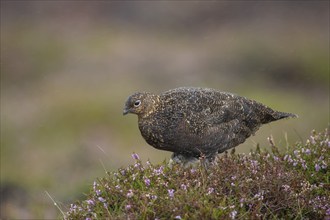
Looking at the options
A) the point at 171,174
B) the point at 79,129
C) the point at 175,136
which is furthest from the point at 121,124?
the point at 171,174

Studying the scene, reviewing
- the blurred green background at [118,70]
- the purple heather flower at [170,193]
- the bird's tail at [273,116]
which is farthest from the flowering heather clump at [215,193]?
the blurred green background at [118,70]

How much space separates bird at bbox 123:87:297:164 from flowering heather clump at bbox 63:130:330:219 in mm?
1056

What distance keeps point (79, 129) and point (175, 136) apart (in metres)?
12.6

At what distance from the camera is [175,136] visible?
9.73 meters

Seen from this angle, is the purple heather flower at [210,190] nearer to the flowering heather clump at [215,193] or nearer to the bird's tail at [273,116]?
the flowering heather clump at [215,193]

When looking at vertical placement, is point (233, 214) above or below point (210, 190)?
below

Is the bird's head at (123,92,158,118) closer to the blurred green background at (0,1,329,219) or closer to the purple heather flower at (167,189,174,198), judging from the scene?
the purple heather flower at (167,189,174,198)

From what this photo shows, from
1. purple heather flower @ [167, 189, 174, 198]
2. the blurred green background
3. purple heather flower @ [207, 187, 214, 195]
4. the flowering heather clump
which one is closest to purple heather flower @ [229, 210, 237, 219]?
the flowering heather clump

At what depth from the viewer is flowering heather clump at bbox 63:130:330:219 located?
7488mm

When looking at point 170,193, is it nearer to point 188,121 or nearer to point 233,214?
point 233,214

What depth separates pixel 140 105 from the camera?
9.92m

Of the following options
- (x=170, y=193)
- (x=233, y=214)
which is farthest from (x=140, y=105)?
(x=233, y=214)

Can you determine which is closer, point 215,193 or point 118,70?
point 215,193

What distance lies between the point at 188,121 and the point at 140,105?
0.56 m
